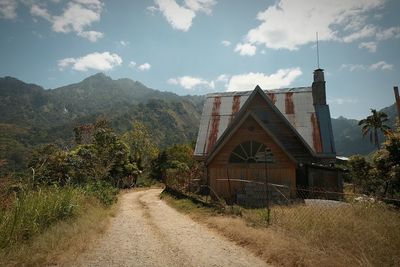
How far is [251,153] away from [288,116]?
5.29m

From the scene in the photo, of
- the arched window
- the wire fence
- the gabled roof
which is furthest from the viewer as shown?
the gabled roof

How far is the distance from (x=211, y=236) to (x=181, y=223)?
2921 mm

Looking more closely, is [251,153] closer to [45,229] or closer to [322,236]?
[322,236]

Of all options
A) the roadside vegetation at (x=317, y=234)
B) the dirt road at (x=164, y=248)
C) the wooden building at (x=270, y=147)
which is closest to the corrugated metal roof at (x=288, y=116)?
the wooden building at (x=270, y=147)

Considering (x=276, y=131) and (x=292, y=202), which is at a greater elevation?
(x=276, y=131)

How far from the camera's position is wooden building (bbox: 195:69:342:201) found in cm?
2006

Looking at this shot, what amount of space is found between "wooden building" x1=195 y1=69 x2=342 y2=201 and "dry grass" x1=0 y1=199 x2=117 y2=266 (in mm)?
8716

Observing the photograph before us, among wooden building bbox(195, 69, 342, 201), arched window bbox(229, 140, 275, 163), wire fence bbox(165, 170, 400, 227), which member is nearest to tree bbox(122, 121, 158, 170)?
wire fence bbox(165, 170, 400, 227)

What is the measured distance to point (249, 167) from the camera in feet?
67.5

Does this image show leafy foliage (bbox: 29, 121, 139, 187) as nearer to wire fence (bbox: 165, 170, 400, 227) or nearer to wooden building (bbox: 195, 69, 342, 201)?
wire fence (bbox: 165, 170, 400, 227)

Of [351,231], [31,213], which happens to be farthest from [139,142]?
[351,231]

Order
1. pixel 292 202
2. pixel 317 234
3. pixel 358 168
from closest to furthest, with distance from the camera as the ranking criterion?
pixel 317 234 → pixel 292 202 → pixel 358 168

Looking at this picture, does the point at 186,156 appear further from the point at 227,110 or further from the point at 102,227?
the point at 102,227

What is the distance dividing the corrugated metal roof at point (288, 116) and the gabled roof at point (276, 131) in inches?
26.8
